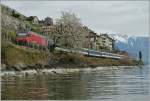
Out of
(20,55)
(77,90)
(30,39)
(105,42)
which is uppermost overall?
(30,39)

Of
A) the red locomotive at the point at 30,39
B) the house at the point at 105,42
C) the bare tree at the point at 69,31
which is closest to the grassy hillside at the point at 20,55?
the red locomotive at the point at 30,39

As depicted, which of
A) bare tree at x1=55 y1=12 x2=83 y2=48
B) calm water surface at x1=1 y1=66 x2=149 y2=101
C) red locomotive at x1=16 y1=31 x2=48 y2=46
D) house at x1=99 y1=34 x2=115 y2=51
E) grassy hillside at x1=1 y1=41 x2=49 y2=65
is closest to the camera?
calm water surface at x1=1 y1=66 x2=149 y2=101

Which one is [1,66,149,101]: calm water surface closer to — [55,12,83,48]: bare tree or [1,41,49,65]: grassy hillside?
[1,41,49,65]: grassy hillside

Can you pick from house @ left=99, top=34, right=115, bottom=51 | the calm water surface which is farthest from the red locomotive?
house @ left=99, top=34, right=115, bottom=51

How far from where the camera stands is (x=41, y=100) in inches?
658

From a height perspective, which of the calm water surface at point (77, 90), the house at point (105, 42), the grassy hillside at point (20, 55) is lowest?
the calm water surface at point (77, 90)

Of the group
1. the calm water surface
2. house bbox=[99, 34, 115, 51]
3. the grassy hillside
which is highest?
house bbox=[99, 34, 115, 51]

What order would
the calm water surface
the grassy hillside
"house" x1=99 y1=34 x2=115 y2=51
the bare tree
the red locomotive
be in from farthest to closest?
1. "house" x1=99 y1=34 x2=115 y2=51
2. the bare tree
3. the red locomotive
4. the grassy hillside
5. the calm water surface

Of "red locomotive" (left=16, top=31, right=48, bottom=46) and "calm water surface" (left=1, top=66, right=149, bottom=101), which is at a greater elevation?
"red locomotive" (left=16, top=31, right=48, bottom=46)

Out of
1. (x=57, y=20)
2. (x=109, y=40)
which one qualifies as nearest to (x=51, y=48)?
(x=57, y=20)

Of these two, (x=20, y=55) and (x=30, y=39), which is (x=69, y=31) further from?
(x=20, y=55)

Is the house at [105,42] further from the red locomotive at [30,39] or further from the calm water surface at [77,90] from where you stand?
the calm water surface at [77,90]

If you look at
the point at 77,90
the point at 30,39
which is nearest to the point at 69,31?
the point at 30,39

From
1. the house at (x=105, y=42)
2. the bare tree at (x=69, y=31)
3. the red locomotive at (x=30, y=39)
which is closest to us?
the red locomotive at (x=30, y=39)
